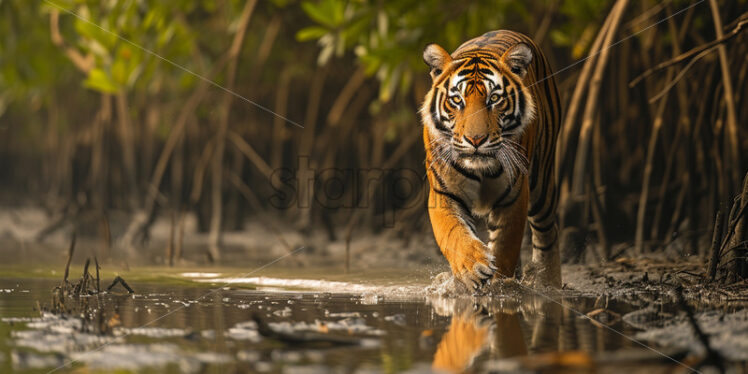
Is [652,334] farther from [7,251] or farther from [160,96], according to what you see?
[160,96]

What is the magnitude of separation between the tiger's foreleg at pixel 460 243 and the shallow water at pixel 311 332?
0.47ft

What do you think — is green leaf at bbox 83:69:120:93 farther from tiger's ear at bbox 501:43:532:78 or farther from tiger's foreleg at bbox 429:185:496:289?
tiger's ear at bbox 501:43:532:78

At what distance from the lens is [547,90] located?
583cm

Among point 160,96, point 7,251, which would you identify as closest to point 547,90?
point 7,251

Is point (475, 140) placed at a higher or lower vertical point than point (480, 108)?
lower

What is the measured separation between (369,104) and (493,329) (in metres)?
8.68

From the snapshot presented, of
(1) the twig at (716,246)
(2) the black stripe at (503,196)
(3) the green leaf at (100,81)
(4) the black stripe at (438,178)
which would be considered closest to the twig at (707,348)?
(1) the twig at (716,246)

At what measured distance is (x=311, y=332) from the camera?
3.61 metres

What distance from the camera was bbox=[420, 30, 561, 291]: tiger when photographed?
4711mm

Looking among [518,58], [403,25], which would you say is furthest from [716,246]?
[403,25]

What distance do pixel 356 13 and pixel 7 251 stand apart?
12.2 ft

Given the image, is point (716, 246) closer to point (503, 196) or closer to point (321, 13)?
point (503, 196)

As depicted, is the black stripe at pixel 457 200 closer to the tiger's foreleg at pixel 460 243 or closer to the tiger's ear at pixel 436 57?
the tiger's foreleg at pixel 460 243

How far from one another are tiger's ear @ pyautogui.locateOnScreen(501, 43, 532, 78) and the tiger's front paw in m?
1.09
